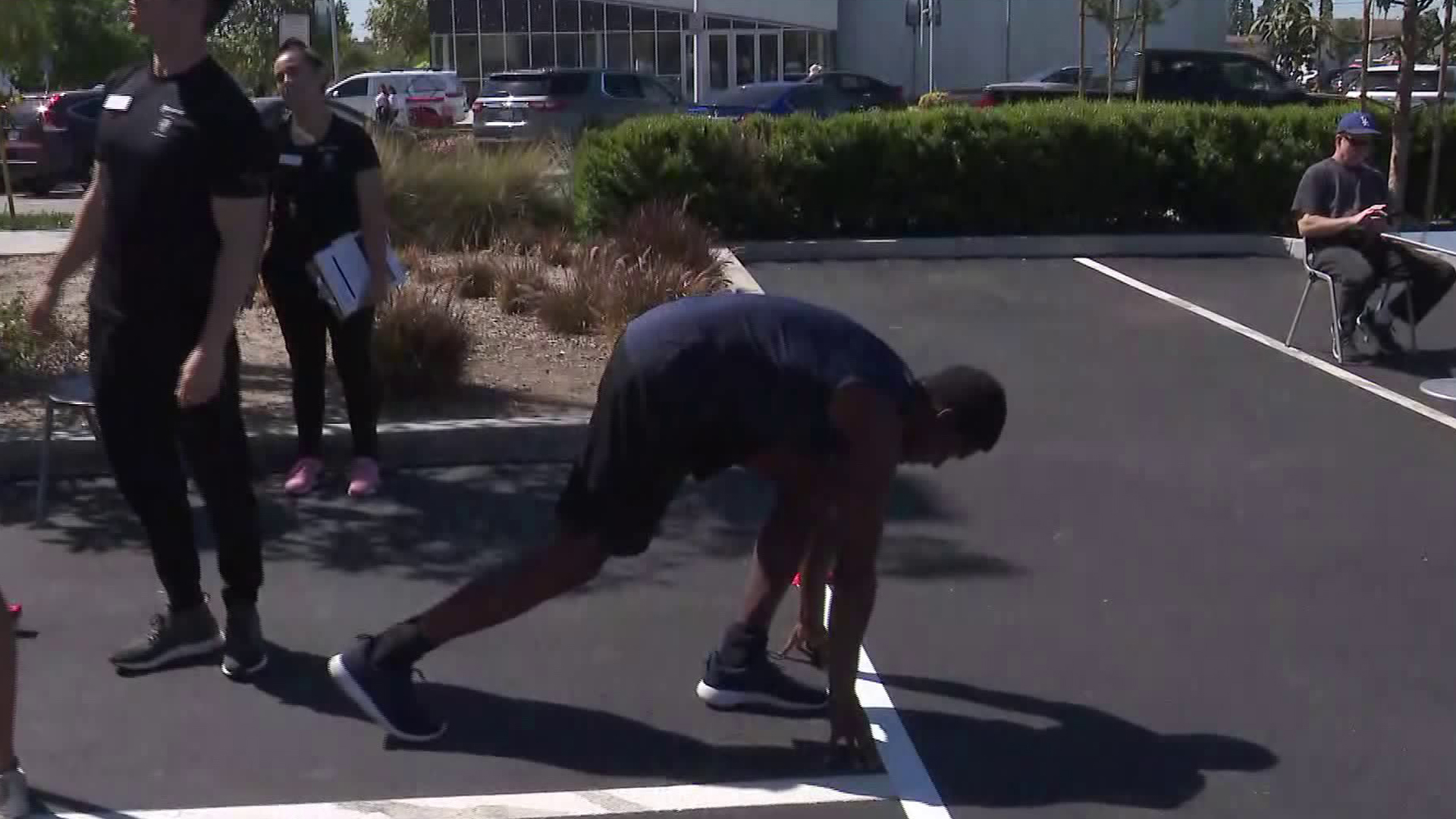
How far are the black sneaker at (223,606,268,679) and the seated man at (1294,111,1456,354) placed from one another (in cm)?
693

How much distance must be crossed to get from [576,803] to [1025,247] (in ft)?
37.4

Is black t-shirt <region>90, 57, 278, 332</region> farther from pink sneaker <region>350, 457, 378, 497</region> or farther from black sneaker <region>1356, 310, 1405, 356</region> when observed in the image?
black sneaker <region>1356, 310, 1405, 356</region>

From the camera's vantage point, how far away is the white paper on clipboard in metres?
6.53

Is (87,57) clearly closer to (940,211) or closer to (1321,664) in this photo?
(940,211)

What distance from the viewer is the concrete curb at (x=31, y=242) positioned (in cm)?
1302

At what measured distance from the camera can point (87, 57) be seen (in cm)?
Answer: 4234

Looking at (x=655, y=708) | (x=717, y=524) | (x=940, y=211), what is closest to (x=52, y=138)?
(x=940, y=211)

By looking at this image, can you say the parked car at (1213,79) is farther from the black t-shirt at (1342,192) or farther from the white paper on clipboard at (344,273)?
the white paper on clipboard at (344,273)

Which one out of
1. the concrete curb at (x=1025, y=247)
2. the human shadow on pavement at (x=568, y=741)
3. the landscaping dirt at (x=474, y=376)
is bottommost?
the human shadow on pavement at (x=568, y=741)

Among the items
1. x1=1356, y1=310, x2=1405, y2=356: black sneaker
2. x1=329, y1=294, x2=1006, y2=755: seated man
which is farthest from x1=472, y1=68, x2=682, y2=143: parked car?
x1=329, y1=294, x2=1006, y2=755: seated man

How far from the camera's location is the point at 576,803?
4.33 meters

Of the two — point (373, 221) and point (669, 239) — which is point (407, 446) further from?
point (669, 239)

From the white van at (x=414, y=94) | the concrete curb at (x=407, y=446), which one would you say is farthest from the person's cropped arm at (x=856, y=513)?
the white van at (x=414, y=94)

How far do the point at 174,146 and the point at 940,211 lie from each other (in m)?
11.5
